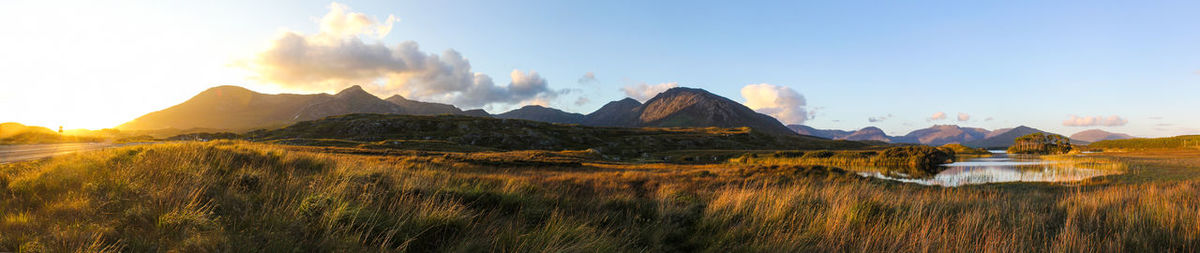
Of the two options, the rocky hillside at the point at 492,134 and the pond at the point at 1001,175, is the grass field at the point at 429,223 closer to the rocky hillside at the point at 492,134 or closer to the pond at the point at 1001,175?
the pond at the point at 1001,175

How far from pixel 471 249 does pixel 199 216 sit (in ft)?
10.4

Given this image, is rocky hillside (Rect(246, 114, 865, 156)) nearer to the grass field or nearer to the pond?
the pond

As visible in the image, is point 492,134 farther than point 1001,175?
Yes

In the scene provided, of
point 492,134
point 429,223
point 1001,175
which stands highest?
point 492,134

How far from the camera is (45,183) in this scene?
764 centimetres

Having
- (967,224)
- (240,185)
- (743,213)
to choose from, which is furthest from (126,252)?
(967,224)

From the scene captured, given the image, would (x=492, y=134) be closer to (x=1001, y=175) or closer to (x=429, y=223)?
(x=1001, y=175)

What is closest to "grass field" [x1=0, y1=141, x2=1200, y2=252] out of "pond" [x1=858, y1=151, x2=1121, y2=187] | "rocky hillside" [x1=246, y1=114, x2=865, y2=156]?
"pond" [x1=858, y1=151, x2=1121, y2=187]

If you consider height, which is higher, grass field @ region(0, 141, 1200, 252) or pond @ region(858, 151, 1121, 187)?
grass field @ region(0, 141, 1200, 252)

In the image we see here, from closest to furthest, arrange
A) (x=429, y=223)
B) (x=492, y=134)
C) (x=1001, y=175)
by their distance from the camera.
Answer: (x=429, y=223)
(x=1001, y=175)
(x=492, y=134)

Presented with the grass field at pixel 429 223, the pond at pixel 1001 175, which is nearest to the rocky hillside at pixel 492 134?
the pond at pixel 1001 175

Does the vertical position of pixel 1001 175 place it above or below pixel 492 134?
below

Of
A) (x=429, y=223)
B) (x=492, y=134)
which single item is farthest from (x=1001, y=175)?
(x=492, y=134)

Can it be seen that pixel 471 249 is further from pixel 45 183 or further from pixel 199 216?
pixel 45 183
